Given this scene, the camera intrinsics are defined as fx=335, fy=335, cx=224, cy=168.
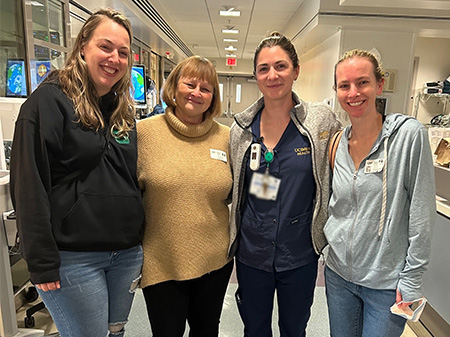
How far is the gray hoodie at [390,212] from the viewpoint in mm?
1114

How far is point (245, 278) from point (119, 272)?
547 mm

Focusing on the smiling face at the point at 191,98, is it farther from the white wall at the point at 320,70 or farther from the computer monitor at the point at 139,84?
the white wall at the point at 320,70

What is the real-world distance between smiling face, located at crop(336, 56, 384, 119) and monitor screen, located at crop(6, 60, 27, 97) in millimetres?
2808

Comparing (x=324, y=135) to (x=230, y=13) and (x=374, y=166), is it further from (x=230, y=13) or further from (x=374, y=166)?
(x=230, y=13)

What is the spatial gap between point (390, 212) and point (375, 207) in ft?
0.16

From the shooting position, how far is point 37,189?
3.45 feet

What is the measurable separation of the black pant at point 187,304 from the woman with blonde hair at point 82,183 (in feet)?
0.49

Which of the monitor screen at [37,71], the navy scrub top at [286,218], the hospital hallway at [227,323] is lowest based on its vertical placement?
the hospital hallway at [227,323]

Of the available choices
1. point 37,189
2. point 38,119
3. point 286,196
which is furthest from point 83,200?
point 286,196

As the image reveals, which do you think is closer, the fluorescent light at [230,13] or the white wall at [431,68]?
the fluorescent light at [230,13]

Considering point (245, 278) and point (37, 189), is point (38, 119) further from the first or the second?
point (245, 278)

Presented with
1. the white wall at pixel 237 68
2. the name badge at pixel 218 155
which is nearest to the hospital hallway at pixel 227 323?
the name badge at pixel 218 155

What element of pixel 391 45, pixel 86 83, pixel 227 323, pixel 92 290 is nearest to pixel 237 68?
pixel 391 45

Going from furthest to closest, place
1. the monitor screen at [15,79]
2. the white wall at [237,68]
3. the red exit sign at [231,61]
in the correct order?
the white wall at [237,68] → the red exit sign at [231,61] → the monitor screen at [15,79]
